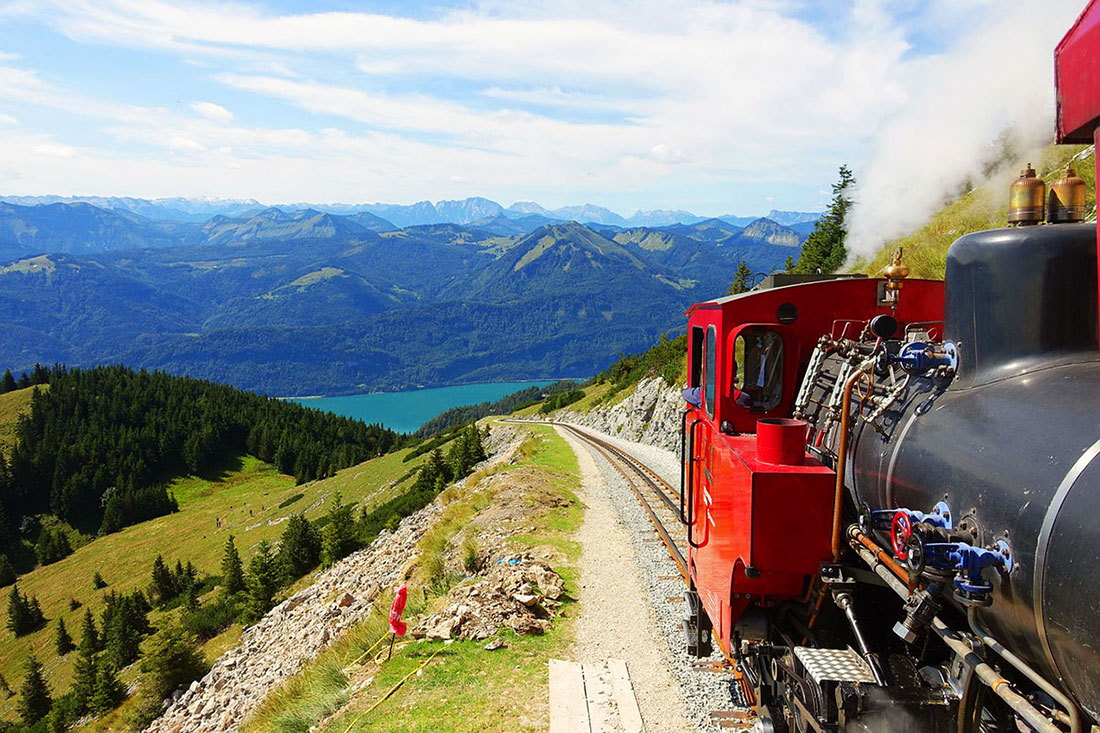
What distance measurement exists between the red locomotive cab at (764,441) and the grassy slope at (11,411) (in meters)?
162

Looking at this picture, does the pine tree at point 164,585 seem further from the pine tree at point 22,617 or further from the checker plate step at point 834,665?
the checker plate step at point 834,665

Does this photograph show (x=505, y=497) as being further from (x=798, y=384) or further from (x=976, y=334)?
(x=976, y=334)

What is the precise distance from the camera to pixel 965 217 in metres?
25.8

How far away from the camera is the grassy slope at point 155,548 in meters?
69.1

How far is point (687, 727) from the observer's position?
8.65m

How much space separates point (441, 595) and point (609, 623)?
4526 millimetres

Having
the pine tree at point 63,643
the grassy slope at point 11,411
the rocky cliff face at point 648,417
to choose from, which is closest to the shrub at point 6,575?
the pine tree at point 63,643

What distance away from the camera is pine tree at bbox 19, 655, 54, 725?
151 feet

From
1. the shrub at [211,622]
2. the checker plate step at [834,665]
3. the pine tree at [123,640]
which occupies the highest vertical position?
the checker plate step at [834,665]

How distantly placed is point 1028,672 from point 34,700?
62328mm

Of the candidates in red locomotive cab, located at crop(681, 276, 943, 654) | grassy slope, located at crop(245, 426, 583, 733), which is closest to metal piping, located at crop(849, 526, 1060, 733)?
red locomotive cab, located at crop(681, 276, 943, 654)

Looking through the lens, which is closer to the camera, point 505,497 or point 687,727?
point 687,727

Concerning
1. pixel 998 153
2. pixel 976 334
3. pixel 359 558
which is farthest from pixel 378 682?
pixel 998 153

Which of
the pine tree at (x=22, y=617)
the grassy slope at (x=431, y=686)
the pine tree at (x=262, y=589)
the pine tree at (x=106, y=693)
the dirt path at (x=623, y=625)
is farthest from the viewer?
the pine tree at (x=22, y=617)
